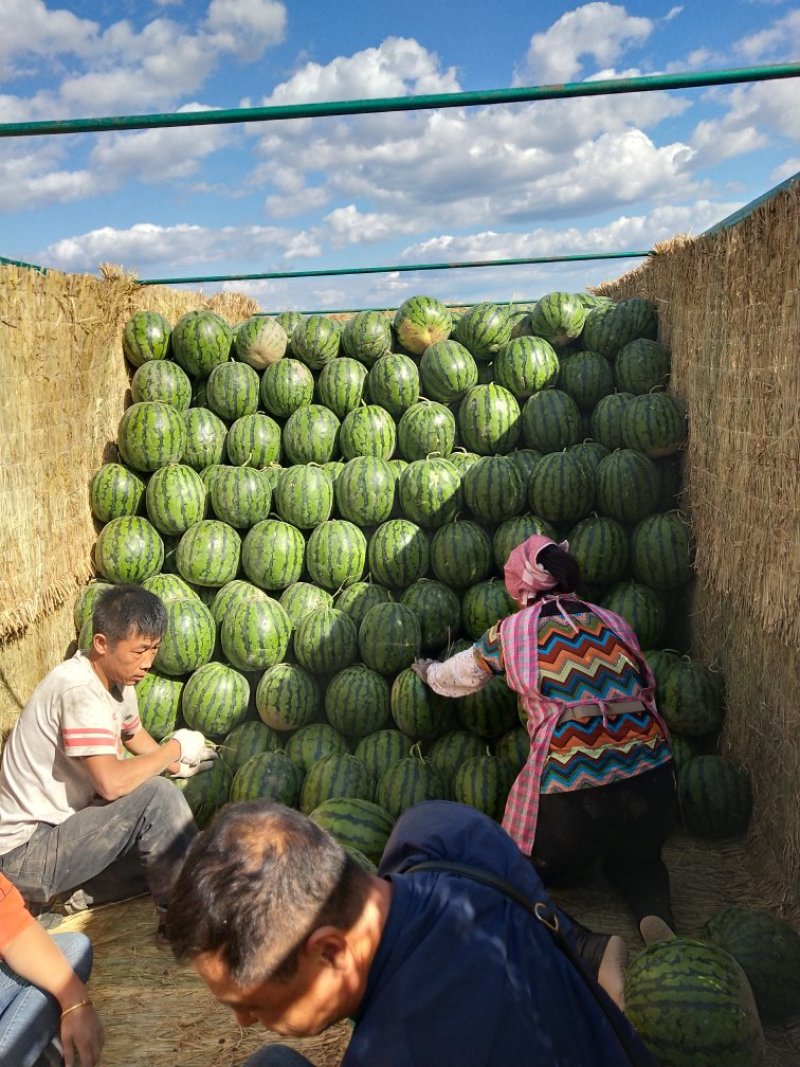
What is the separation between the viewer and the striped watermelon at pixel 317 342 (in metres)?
5.89

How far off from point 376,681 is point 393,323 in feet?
9.16

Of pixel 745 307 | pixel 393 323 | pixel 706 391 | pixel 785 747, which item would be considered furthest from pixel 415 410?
pixel 785 747

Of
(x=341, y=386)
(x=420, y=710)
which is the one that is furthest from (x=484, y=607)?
(x=341, y=386)

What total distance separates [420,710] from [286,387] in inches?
101

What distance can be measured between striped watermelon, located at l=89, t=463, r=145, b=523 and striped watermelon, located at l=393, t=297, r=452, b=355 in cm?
219

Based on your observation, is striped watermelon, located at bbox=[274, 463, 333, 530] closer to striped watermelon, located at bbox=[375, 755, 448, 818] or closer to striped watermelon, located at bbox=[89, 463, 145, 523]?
striped watermelon, located at bbox=[89, 463, 145, 523]

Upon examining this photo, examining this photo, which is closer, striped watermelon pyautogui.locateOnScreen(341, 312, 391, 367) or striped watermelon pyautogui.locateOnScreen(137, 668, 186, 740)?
striped watermelon pyautogui.locateOnScreen(137, 668, 186, 740)

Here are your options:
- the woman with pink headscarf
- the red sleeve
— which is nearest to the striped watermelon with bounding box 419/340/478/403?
the woman with pink headscarf

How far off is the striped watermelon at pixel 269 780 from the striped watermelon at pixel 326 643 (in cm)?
65

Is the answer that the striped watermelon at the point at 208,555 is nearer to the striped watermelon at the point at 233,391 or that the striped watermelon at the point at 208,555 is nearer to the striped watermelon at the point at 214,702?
the striped watermelon at the point at 214,702

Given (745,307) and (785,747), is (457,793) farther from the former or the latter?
(745,307)

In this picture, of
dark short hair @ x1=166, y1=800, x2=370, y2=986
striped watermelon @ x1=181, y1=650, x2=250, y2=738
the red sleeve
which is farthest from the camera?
striped watermelon @ x1=181, y1=650, x2=250, y2=738

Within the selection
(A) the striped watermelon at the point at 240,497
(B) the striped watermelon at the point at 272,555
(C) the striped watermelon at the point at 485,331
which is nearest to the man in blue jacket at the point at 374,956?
(B) the striped watermelon at the point at 272,555

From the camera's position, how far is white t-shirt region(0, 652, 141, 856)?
338 centimetres
